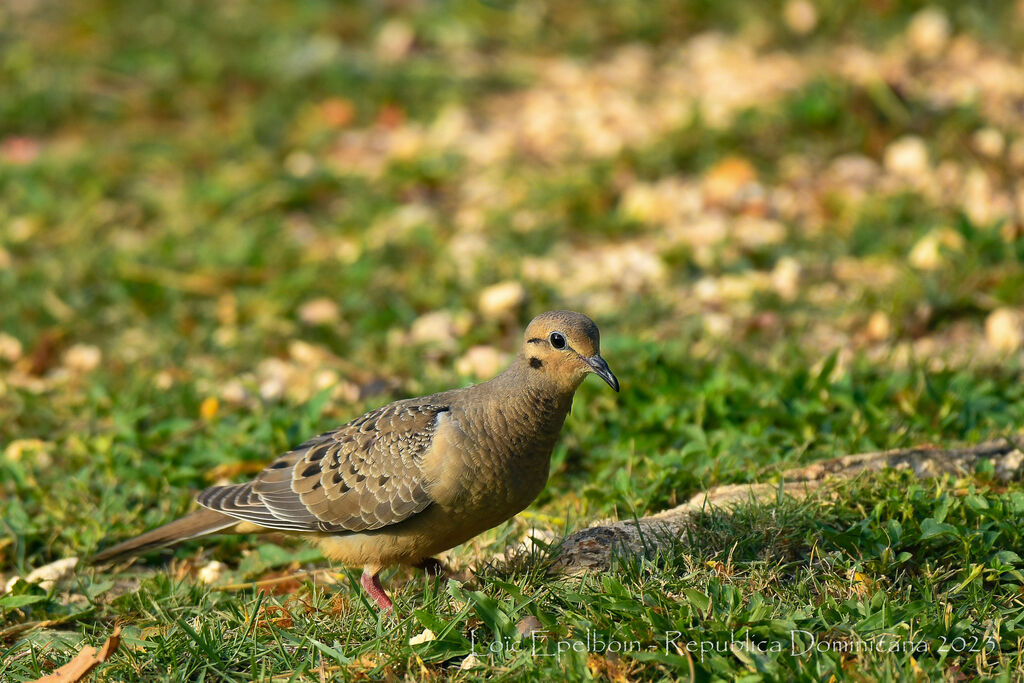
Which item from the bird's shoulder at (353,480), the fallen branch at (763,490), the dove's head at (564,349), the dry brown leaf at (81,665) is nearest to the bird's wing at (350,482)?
the bird's shoulder at (353,480)

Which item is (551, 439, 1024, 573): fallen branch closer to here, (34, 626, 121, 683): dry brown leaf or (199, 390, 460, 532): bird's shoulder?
(199, 390, 460, 532): bird's shoulder

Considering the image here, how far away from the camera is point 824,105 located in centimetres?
727

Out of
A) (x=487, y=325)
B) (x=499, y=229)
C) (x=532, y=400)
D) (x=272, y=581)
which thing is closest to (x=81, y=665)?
(x=272, y=581)

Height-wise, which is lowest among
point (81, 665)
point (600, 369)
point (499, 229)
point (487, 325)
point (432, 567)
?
point (432, 567)

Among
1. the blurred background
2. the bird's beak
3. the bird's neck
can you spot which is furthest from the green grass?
the bird's beak

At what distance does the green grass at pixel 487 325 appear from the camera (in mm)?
3309

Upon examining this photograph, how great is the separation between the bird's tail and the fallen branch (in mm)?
1288

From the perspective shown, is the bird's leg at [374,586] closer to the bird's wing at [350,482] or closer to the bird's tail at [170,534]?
the bird's wing at [350,482]

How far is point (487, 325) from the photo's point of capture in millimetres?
5926

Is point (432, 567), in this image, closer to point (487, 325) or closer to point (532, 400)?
point (532, 400)

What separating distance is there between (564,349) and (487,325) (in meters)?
2.21

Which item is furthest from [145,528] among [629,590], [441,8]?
[441,8]

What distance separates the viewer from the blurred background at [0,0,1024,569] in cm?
473

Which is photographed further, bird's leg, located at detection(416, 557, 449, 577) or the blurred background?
the blurred background
